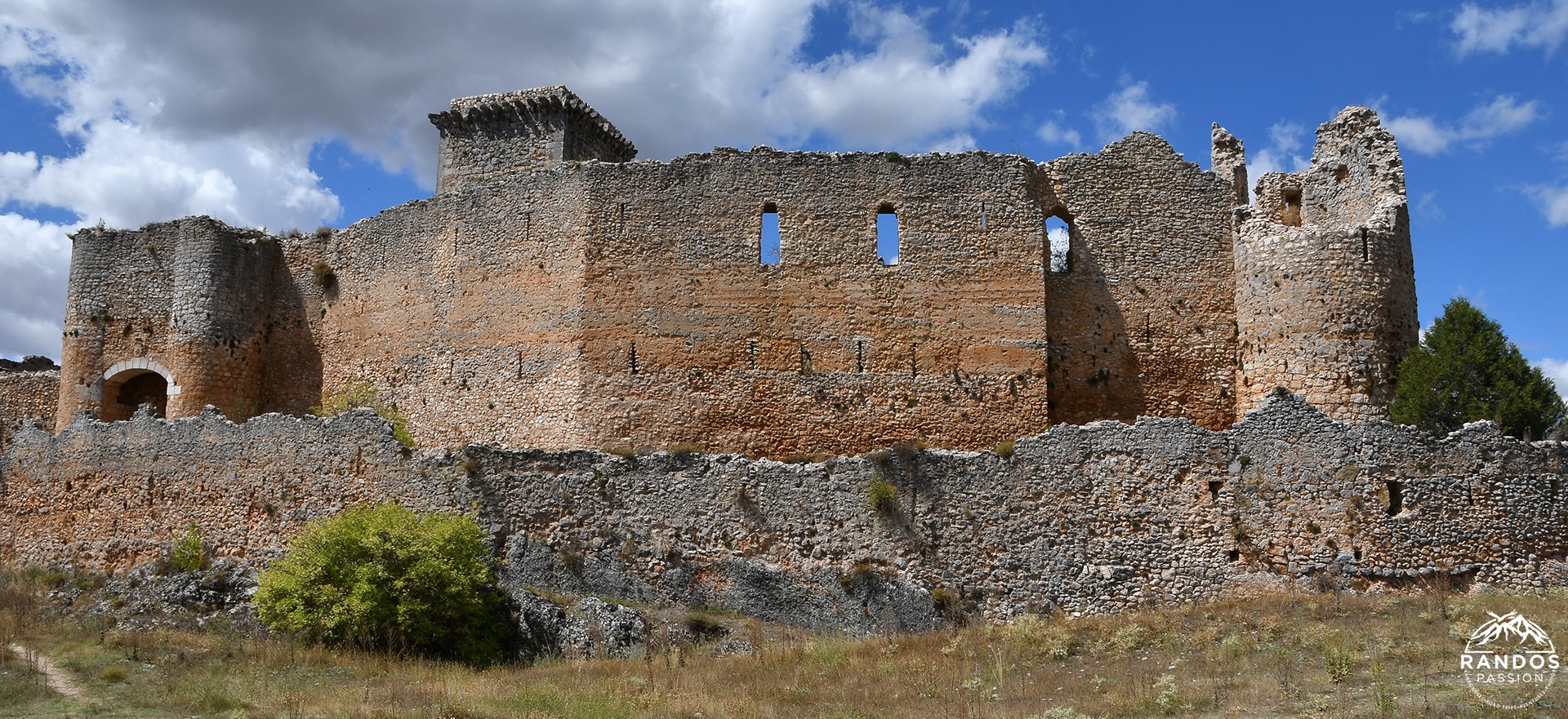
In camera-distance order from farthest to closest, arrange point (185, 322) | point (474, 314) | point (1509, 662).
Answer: point (185, 322)
point (474, 314)
point (1509, 662)

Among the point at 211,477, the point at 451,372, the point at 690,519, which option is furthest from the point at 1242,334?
the point at 211,477

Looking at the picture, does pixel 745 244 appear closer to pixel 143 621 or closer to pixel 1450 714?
pixel 143 621

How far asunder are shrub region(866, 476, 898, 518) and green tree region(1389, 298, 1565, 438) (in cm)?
847

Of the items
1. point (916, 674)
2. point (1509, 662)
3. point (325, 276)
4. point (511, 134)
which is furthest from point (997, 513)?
point (325, 276)

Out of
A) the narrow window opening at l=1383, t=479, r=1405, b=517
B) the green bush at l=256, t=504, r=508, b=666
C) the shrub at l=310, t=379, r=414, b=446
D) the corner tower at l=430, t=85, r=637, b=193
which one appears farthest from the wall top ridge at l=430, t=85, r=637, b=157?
the narrow window opening at l=1383, t=479, r=1405, b=517

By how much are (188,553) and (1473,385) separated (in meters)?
22.2

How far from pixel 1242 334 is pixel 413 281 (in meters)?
18.5

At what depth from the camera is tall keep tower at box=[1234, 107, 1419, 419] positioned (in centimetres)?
2161

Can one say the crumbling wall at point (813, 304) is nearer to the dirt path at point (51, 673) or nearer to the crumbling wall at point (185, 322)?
the crumbling wall at point (185, 322)

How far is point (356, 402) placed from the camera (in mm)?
28156

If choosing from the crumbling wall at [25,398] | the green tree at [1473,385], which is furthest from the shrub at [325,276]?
the green tree at [1473,385]

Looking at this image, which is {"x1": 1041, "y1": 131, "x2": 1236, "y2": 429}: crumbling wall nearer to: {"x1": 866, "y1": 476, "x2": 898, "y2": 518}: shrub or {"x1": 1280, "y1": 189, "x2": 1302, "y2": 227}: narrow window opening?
{"x1": 1280, "y1": 189, "x2": 1302, "y2": 227}: narrow window opening

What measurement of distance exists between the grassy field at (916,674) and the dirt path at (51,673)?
0.15 metres

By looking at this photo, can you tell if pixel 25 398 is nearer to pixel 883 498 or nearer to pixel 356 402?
pixel 356 402
